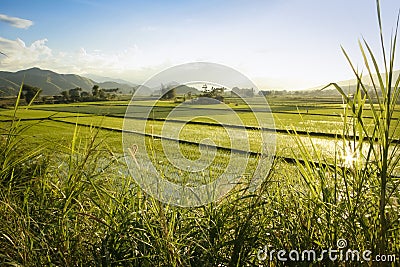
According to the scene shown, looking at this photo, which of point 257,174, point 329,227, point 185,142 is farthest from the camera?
point 185,142

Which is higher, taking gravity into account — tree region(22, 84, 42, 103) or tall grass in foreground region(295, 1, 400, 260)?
tree region(22, 84, 42, 103)

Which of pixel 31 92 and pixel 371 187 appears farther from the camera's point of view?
pixel 31 92

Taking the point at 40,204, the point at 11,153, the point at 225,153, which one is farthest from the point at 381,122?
the point at 225,153

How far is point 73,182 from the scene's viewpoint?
1.36 meters

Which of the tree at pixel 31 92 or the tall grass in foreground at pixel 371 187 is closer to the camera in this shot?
the tall grass in foreground at pixel 371 187

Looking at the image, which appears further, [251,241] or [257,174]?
[257,174]

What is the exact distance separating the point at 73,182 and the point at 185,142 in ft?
34.7

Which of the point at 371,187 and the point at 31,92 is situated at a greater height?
the point at 31,92

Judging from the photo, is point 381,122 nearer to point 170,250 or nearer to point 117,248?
point 170,250

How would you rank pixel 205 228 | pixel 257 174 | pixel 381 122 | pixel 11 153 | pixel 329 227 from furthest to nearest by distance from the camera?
pixel 11 153 < pixel 257 174 < pixel 205 228 < pixel 329 227 < pixel 381 122

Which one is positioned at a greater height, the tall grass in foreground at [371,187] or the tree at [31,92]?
the tree at [31,92]

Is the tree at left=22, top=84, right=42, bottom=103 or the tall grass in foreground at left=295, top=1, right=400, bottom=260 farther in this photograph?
the tree at left=22, top=84, right=42, bottom=103

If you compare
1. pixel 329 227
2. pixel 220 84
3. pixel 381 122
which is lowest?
pixel 329 227

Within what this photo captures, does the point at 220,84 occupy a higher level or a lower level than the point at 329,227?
higher
